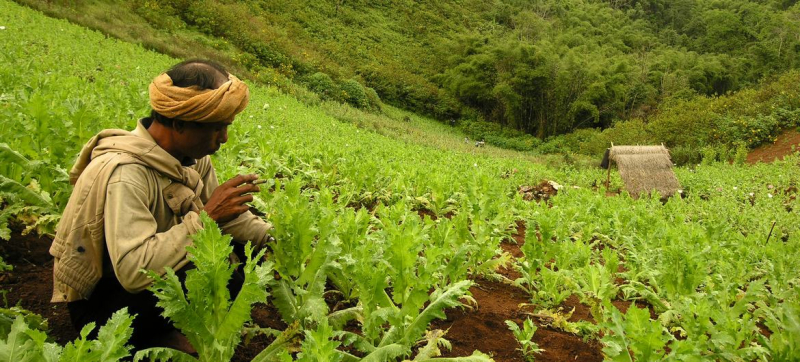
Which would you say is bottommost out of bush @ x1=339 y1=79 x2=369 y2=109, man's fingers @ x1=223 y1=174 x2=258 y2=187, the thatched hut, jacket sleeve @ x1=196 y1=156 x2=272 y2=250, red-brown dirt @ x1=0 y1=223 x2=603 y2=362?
bush @ x1=339 y1=79 x2=369 y2=109

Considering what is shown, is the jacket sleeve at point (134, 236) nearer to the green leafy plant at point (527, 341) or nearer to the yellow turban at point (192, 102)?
the yellow turban at point (192, 102)

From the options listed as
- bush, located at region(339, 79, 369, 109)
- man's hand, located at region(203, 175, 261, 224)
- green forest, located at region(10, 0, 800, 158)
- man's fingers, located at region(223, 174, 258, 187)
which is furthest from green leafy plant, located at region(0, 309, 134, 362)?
bush, located at region(339, 79, 369, 109)

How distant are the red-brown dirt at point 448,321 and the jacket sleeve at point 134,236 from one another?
0.63 metres

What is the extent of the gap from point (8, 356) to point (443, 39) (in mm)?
51757

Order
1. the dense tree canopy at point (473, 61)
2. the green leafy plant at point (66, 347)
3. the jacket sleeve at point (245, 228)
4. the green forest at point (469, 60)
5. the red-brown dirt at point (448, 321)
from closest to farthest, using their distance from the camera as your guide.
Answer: the green leafy plant at point (66, 347) → the red-brown dirt at point (448, 321) → the jacket sleeve at point (245, 228) → the green forest at point (469, 60) → the dense tree canopy at point (473, 61)

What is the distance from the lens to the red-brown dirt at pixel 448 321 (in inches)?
95.4

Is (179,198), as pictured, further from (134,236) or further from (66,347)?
(66,347)

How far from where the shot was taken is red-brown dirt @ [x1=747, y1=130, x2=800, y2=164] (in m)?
19.0

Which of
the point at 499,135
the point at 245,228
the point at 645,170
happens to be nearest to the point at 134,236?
the point at 245,228

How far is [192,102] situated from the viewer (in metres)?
2.16

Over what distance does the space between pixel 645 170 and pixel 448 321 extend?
38.8 ft

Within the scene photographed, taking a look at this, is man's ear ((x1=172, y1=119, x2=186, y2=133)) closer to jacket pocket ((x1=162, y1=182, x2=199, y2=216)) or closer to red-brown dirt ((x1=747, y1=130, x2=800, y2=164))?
jacket pocket ((x1=162, y1=182, x2=199, y2=216))

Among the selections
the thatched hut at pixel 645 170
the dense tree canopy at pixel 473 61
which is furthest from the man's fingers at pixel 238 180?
the dense tree canopy at pixel 473 61

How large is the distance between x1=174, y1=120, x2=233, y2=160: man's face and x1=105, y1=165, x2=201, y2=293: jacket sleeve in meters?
0.31
